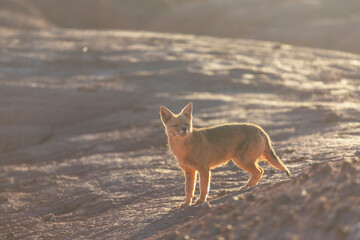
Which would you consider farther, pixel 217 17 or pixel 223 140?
pixel 217 17

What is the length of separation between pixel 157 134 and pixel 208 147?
19.7ft

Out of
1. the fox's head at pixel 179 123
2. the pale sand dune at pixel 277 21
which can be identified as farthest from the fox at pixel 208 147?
the pale sand dune at pixel 277 21

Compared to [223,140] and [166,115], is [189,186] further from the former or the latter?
[166,115]

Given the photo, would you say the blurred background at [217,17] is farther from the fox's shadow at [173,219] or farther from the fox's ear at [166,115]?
the fox's shadow at [173,219]

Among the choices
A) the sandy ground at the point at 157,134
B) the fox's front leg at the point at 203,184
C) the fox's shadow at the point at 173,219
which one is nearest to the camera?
the sandy ground at the point at 157,134

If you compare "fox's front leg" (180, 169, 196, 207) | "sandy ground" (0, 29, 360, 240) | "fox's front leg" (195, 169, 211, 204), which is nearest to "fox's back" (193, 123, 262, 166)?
"fox's front leg" (195, 169, 211, 204)

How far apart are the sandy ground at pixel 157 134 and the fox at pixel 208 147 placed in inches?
13.9

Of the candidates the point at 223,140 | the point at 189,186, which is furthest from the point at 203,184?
the point at 223,140

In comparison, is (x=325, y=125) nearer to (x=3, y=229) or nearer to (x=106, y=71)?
(x=3, y=229)

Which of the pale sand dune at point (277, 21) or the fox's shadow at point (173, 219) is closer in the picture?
the fox's shadow at point (173, 219)

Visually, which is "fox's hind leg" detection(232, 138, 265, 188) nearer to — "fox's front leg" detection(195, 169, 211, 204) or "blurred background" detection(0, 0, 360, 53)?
"fox's front leg" detection(195, 169, 211, 204)

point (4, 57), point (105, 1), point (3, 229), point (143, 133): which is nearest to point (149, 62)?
point (4, 57)

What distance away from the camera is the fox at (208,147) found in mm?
7182

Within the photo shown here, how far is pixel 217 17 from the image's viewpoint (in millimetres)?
46344
